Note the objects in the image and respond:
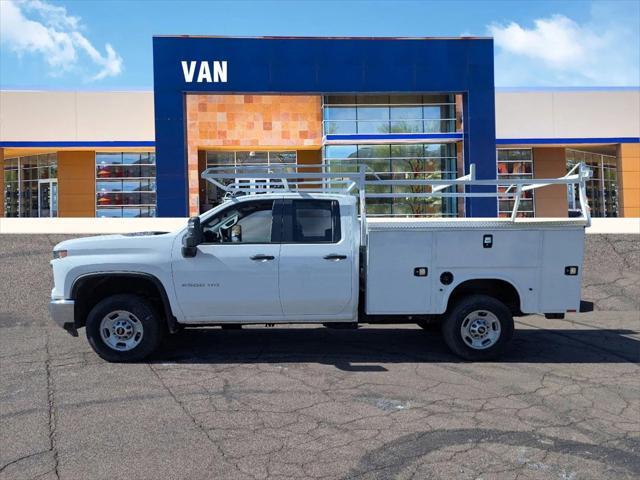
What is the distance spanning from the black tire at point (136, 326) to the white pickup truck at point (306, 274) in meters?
0.01

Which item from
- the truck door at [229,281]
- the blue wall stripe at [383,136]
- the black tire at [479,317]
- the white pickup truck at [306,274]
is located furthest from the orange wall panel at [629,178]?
the truck door at [229,281]

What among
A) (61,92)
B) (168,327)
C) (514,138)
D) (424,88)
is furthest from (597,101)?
(168,327)

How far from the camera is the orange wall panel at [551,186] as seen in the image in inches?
1071

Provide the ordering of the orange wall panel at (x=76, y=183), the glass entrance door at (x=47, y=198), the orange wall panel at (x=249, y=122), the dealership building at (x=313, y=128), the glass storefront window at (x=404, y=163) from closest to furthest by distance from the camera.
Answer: the dealership building at (x=313, y=128) < the glass storefront window at (x=404, y=163) < the orange wall panel at (x=249, y=122) < the orange wall panel at (x=76, y=183) < the glass entrance door at (x=47, y=198)

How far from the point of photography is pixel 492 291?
25.6 ft

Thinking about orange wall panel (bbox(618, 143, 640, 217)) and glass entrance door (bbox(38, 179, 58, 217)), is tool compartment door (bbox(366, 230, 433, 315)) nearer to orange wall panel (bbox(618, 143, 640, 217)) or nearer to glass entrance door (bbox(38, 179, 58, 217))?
orange wall panel (bbox(618, 143, 640, 217))

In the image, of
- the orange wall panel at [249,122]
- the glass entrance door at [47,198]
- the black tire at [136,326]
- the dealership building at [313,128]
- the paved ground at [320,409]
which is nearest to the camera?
the paved ground at [320,409]

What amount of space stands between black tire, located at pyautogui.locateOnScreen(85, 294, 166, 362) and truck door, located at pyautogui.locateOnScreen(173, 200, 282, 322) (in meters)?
0.42

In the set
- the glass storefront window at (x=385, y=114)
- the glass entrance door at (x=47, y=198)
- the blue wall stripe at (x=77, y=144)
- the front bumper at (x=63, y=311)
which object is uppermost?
the glass storefront window at (x=385, y=114)

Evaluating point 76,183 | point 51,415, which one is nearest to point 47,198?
point 76,183

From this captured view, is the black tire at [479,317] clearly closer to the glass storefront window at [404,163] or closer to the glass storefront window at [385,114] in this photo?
the glass storefront window at [404,163]

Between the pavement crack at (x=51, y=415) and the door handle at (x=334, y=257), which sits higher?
the door handle at (x=334, y=257)

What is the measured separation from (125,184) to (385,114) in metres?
11.4

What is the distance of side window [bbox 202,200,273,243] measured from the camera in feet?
24.5
